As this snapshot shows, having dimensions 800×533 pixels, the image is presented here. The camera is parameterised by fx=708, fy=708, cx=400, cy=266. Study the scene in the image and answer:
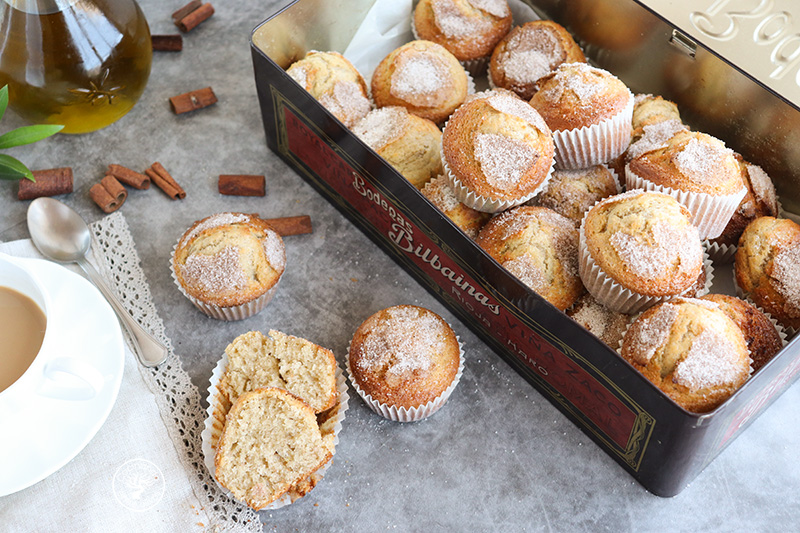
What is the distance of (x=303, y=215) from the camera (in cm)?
226

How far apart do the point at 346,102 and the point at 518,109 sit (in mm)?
545

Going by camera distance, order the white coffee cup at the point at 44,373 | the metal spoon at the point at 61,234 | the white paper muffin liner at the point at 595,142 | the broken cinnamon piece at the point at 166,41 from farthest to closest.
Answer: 1. the broken cinnamon piece at the point at 166,41
2. the metal spoon at the point at 61,234
3. the white paper muffin liner at the point at 595,142
4. the white coffee cup at the point at 44,373

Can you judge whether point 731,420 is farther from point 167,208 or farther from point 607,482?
point 167,208

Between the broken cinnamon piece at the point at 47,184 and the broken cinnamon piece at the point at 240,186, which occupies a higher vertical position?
the broken cinnamon piece at the point at 240,186

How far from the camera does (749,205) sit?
1.94 metres

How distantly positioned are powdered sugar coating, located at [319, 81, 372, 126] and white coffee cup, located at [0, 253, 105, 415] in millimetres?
943

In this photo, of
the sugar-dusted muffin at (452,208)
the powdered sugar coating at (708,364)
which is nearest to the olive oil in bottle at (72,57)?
the sugar-dusted muffin at (452,208)

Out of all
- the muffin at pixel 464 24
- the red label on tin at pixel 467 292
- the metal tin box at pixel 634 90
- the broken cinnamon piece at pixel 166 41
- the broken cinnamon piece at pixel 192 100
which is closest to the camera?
the metal tin box at pixel 634 90

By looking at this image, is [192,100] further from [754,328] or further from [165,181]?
[754,328]

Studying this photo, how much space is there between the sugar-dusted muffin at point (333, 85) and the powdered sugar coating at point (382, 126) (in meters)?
0.05

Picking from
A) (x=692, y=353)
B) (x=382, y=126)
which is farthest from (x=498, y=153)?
(x=692, y=353)

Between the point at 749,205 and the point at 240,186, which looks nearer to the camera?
the point at 749,205

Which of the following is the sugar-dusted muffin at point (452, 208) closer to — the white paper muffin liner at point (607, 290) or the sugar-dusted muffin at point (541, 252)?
the sugar-dusted muffin at point (541, 252)

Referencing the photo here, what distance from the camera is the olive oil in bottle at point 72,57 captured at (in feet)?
6.54
